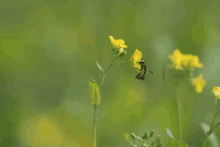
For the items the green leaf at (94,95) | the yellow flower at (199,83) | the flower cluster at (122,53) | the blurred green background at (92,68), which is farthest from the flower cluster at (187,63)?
the green leaf at (94,95)

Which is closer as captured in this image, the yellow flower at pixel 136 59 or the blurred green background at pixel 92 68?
the yellow flower at pixel 136 59

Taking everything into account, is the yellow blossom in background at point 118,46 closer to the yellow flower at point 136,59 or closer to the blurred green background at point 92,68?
the yellow flower at point 136,59

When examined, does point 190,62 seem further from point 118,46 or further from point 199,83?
point 118,46

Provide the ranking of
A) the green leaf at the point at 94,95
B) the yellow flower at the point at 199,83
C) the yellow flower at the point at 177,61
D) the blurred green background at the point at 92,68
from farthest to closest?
the blurred green background at the point at 92,68
the yellow flower at the point at 177,61
the yellow flower at the point at 199,83
the green leaf at the point at 94,95

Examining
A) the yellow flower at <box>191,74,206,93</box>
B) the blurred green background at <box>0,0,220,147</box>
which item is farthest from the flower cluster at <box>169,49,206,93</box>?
the blurred green background at <box>0,0,220,147</box>

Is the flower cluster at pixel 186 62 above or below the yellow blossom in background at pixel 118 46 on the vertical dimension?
above

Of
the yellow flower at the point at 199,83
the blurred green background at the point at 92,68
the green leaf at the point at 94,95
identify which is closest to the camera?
the green leaf at the point at 94,95

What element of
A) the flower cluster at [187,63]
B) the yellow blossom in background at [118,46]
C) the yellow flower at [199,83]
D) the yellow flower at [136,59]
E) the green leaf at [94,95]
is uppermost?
the flower cluster at [187,63]

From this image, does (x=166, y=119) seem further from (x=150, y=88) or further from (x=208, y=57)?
(x=208, y=57)

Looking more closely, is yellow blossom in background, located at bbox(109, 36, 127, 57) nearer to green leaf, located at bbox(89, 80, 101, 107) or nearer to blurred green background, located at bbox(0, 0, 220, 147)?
green leaf, located at bbox(89, 80, 101, 107)

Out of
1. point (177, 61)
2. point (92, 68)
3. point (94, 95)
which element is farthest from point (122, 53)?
point (92, 68)
